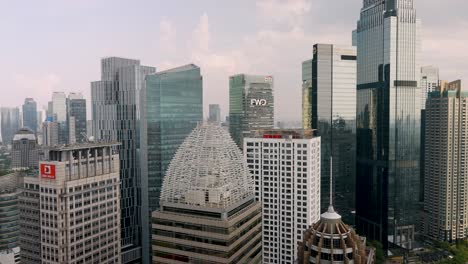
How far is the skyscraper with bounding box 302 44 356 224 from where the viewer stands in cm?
15325

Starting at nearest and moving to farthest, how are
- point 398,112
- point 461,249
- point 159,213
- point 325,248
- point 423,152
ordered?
point 325,248, point 159,213, point 461,249, point 398,112, point 423,152

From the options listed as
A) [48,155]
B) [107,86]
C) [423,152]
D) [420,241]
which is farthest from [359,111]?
[48,155]

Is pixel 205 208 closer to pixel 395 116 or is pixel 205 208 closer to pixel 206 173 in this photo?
pixel 206 173

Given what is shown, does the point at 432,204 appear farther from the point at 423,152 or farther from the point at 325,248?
the point at 325,248

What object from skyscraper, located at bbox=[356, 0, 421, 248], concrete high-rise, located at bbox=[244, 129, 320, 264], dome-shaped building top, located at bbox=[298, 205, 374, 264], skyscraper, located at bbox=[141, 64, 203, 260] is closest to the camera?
dome-shaped building top, located at bbox=[298, 205, 374, 264]

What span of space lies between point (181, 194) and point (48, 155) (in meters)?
43.1

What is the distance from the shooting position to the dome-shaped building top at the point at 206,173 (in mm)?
70312

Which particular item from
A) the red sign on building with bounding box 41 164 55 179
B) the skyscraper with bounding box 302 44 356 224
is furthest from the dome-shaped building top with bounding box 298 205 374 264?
the skyscraper with bounding box 302 44 356 224

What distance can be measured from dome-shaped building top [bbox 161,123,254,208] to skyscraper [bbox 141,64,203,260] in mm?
59967

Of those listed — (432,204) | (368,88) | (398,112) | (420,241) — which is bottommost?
(420,241)

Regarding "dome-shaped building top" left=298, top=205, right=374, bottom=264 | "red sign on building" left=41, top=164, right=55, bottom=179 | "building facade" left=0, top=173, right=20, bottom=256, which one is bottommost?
"building facade" left=0, top=173, right=20, bottom=256

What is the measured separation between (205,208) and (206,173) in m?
7.05

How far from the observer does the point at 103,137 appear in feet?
484

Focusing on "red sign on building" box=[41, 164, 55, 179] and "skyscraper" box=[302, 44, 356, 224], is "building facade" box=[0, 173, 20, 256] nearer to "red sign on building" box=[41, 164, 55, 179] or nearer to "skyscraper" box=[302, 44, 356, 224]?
"red sign on building" box=[41, 164, 55, 179]
